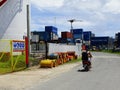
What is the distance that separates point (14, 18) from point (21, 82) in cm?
3475

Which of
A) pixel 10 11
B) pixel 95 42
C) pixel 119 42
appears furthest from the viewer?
pixel 95 42

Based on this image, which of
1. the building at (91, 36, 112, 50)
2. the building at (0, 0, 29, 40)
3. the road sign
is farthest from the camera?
the building at (91, 36, 112, 50)

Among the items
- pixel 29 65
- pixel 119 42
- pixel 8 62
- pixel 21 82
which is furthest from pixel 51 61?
pixel 119 42

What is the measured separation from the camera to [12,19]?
A: 5472 cm

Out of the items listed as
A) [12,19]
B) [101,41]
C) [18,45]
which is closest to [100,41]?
[101,41]

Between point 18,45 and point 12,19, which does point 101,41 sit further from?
point 18,45

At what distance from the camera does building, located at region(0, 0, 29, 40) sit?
53500 millimetres

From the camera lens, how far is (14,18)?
54.9 m

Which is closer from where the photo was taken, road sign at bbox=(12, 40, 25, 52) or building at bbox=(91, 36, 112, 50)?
road sign at bbox=(12, 40, 25, 52)

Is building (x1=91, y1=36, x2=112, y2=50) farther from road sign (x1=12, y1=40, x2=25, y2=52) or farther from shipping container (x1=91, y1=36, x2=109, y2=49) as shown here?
road sign (x1=12, y1=40, x2=25, y2=52)

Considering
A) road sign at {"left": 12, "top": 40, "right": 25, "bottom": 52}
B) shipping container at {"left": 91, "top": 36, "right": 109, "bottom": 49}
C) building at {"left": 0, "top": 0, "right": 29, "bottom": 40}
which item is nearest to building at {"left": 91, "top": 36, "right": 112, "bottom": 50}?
shipping container at {"left": 91, "top": 36, "right": 109, "bottom": 49}

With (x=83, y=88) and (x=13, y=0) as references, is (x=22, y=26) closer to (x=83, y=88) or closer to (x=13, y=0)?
(x=13, y=0)

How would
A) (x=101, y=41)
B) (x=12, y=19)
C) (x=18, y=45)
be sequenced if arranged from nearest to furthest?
(x=18, y=45)
(x=12, y=19)
(x=101, y=41)

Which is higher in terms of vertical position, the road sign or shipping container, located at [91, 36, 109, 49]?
shipping container, located at [91, 36, 109, 49]
